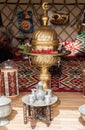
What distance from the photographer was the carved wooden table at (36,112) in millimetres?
1675

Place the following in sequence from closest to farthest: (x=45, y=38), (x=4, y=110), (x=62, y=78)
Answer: (x=4, y=110)
(x=45, y=38)
(x=62, y=78)

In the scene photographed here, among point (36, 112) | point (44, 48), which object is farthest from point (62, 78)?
point (36, 112)

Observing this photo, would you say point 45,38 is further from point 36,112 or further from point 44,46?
point 36,112

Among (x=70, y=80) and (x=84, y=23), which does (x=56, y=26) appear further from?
(x=70, y=80)

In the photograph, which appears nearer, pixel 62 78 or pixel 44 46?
pixel 44 46

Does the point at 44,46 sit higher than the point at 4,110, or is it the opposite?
the point at 44,46

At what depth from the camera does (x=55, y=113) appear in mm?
1897

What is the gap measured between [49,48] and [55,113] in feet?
1.50

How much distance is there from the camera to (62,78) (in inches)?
115

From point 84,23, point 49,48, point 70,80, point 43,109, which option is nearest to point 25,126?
point 43,109

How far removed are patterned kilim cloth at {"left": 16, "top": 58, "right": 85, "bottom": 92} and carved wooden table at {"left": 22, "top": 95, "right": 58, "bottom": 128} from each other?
72 cm

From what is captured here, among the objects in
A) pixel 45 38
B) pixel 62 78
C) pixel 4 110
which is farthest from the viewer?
pixel 62 78

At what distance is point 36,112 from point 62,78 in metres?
1.22

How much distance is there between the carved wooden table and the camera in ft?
5.49
